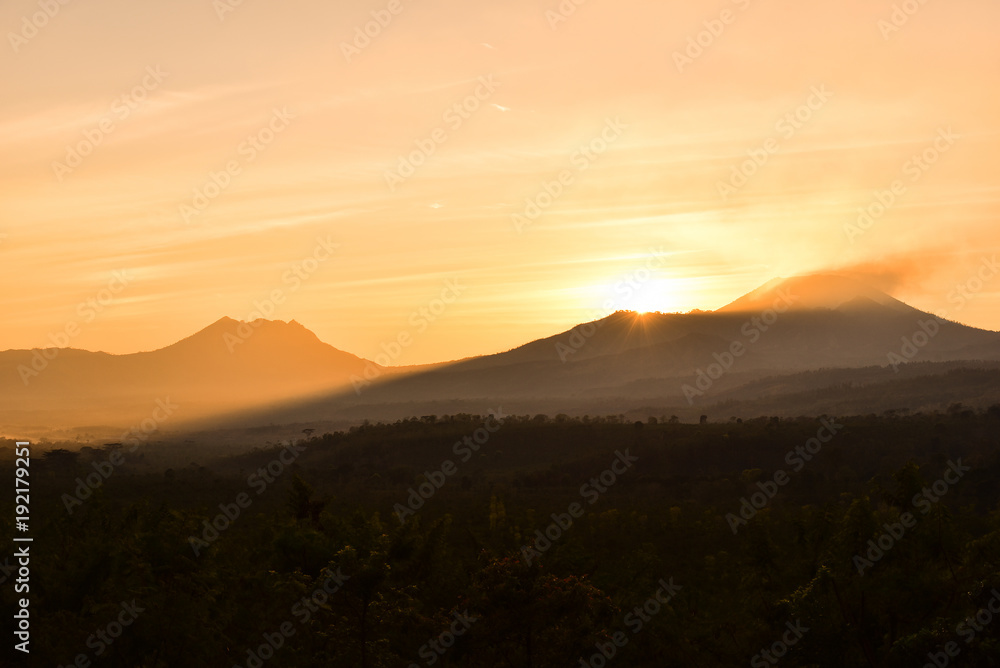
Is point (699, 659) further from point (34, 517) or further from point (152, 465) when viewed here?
point (152, 465)

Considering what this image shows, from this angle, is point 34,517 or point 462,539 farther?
point 34,517

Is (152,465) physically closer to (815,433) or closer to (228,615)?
(815,433)

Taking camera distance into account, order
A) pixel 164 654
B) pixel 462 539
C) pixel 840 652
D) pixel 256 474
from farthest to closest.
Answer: pixel 256 474 → pixel 462 539 → pixel 164 654 → pixel 840 652

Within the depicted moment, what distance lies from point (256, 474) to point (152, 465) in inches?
745

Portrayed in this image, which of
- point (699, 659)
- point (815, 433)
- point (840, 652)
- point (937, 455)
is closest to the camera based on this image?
point (840, 652)

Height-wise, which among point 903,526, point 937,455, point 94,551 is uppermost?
point 94,551

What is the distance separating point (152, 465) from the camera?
8444 cm

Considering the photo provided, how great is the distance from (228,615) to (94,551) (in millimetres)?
4413

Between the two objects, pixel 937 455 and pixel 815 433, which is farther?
pixel 815 433

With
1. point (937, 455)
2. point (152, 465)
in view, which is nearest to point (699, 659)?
point (937, 455)

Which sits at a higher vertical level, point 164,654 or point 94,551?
point 94,551

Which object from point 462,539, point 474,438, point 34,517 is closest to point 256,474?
point 474,438

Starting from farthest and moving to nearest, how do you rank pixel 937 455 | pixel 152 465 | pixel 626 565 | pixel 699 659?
pixel 152 465
pixel 937 455
pixel 626 565
pixel 699 659

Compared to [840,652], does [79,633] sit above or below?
above
